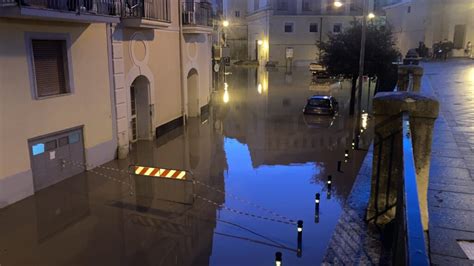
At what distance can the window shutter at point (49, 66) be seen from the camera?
41.2 feet

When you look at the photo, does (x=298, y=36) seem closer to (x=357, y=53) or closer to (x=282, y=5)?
(x=282, y=5)

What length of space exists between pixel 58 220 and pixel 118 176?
3.63m

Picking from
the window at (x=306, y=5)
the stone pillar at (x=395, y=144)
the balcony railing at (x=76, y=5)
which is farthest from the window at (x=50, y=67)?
the window at (x=306, y=5)

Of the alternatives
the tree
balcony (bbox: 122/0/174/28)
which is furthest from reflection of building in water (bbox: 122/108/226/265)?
the tree

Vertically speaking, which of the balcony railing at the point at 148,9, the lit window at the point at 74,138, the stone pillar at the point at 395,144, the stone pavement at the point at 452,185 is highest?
the balcony railing at the point at 148,9

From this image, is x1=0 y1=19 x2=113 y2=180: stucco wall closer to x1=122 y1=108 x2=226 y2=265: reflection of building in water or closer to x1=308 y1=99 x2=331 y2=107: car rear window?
x1=122 y1=108 x2=226 y2=265: reflection of building in water

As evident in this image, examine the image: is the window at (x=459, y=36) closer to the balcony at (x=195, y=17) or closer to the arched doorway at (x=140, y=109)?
the balcony at (x=195, y=17)

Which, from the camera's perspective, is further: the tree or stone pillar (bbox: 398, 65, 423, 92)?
the tree

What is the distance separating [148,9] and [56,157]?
7.73 meters

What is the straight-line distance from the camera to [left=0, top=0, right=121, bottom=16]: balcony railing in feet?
35.3

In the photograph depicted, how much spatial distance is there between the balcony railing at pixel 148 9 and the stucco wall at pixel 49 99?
6.23 feet

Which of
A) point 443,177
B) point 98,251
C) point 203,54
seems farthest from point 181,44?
point 443,177

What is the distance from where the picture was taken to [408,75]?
14.2 metres

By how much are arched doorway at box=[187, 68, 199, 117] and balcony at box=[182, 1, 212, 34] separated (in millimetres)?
3068
